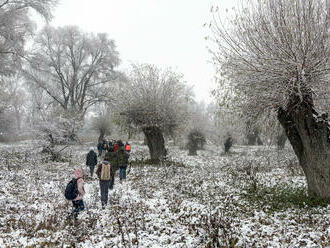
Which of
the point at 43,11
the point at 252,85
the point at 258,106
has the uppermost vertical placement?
the point at 43,11

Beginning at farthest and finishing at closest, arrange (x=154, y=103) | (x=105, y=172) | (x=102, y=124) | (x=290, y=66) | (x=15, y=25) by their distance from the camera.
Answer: (x=102, y=124), (x=154, y=103), (x=15, y=25), (x=105, y=172), (x=290, y=66)

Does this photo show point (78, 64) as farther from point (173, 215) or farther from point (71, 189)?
point (173, 215)

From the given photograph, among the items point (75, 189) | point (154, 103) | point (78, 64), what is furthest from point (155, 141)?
point (78, 64)

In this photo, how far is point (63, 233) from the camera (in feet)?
22.8

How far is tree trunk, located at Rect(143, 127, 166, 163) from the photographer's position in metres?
19.4

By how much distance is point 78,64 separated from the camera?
30.8 meters

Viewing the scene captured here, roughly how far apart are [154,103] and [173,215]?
11639 mm

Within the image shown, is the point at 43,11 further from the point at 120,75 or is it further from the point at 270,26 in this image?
the point at 120,75

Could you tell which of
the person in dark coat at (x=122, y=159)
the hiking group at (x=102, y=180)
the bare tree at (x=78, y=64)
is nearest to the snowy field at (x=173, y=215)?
the hiking group at (x=102, y=180)

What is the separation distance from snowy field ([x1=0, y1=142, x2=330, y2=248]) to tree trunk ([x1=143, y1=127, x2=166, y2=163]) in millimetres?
6024

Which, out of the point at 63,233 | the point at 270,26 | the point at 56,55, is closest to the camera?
the point at 63,233

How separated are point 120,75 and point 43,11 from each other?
15.7m

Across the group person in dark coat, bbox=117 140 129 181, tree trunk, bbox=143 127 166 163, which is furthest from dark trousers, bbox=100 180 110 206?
tree trunk, bbox=143 127 166 163

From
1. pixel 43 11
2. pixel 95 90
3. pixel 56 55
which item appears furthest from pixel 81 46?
A: pixel 43 11
